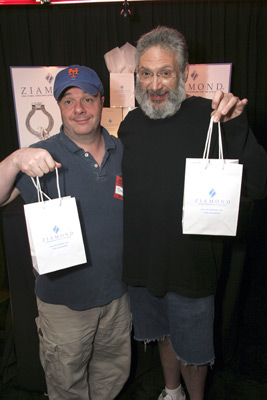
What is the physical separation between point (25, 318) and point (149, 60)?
1.41 metres

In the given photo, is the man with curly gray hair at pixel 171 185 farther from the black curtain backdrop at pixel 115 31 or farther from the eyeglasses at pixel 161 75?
the black curtain backdrop at pixel 115 31

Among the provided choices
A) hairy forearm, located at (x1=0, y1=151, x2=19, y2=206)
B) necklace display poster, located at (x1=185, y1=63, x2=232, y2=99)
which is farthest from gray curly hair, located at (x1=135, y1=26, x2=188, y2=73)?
necklace display poster, located at (x1=185, y1=63, x2=232, y2=99)

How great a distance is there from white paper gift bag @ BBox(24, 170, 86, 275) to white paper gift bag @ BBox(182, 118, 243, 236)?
38 centimetres

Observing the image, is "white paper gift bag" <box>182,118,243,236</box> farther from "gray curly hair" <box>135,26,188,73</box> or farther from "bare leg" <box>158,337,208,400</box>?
"bare leg" <box>158,337,208,400</box>

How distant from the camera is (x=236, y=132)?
106 cm

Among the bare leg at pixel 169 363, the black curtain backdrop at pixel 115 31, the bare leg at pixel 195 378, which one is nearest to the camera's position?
the bare leg at pixel 195 378

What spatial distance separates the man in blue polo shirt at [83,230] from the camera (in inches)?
47.6

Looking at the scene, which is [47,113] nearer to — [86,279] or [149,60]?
[149,60]

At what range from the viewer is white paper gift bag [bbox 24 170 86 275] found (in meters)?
0.97

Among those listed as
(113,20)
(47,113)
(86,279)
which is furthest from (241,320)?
(113,20)

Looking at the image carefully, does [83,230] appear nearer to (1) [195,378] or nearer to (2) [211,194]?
(2) [211,194]

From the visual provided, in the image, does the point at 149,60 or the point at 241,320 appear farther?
the point at 241,320

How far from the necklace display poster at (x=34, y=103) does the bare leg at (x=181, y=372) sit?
1.82 metres

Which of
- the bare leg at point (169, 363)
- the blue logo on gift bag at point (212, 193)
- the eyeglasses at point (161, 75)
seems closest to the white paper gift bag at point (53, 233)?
the blue logo on gift bag at point (212, 193)
